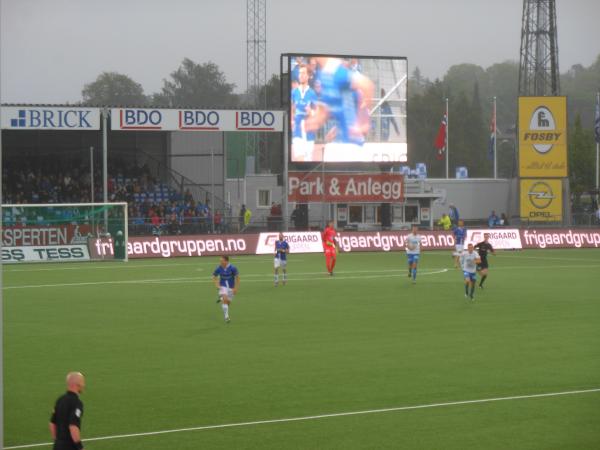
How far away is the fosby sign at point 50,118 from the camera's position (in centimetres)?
5381

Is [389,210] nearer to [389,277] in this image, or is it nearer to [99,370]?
[389,277]

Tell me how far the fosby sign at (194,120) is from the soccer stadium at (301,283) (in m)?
0.11

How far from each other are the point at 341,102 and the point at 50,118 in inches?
633

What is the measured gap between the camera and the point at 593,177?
88.4 metres

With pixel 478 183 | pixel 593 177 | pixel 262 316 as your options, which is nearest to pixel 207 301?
pixel 262 316

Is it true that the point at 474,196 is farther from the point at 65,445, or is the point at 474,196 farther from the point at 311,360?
the point at 65,445

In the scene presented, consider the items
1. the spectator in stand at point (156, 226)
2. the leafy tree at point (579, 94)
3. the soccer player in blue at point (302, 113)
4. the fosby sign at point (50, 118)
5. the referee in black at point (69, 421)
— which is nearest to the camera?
the referee in black at point (69, 421)

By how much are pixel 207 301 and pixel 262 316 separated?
4.12m

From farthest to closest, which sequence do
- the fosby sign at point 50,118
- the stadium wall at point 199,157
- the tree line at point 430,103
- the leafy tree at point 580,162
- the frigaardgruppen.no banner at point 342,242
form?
the tree line at point 430,103, the leafy tree at point 580,162, the stadium wall at point 199,157, the fosby sign at point 50,118, the frigaardgruppen.no banner at point 342,242

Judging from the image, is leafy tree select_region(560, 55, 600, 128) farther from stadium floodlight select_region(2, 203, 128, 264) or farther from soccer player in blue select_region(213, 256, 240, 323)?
soccer player in blue select_region(213, 256, 240, 323)

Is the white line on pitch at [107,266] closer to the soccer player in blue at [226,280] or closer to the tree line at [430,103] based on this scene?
the soccer player in blue at [226,280]

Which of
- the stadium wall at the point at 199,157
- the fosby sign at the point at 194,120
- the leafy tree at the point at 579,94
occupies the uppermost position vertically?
the leafy tree at the point at 579,94

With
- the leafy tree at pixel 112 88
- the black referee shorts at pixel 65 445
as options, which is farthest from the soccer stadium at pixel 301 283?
the leafy tree at pixel 112 88

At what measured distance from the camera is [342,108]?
197ft
